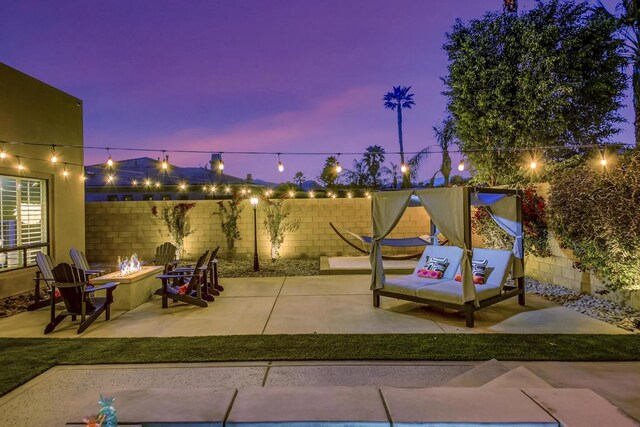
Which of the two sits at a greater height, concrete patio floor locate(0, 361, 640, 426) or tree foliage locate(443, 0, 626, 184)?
tree foliage locate(443, 0, 626, 184)

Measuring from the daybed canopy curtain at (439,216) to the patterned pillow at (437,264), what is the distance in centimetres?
94

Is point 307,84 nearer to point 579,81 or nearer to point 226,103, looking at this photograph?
point 226,103

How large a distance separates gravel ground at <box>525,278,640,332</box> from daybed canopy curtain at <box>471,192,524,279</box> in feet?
3.07

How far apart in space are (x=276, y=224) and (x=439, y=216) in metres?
5.97

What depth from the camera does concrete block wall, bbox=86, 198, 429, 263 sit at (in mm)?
10625

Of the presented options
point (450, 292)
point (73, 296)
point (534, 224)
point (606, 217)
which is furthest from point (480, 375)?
point (534, 224)

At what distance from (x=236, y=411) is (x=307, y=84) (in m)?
14.3

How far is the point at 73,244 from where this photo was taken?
26.7ft

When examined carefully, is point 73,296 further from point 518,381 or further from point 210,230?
point 210,230

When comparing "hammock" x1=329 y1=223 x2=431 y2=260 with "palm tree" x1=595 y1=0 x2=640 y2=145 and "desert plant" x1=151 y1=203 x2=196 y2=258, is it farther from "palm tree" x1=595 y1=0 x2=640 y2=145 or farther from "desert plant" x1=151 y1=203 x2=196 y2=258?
"palm tree" x1=595 y1=0 x2=640 y2=145

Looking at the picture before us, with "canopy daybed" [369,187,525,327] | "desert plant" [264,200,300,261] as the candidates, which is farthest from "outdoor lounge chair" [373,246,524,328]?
"desert plant" [264,200,300,261]

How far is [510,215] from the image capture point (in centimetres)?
620

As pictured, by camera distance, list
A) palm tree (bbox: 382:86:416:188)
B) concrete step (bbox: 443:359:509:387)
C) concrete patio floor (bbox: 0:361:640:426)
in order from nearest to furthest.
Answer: concrete patio floor (bbox: 0:361:640:426) < concrete step (bbox: 443:359:509:387) < palm tree (bbox: 382:86:416:188)

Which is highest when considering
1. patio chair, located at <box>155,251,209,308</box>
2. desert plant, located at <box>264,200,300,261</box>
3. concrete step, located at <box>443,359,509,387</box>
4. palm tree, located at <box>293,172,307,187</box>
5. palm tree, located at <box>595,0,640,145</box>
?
Result: palm tree, located at <box>595,0,640,145</box>
